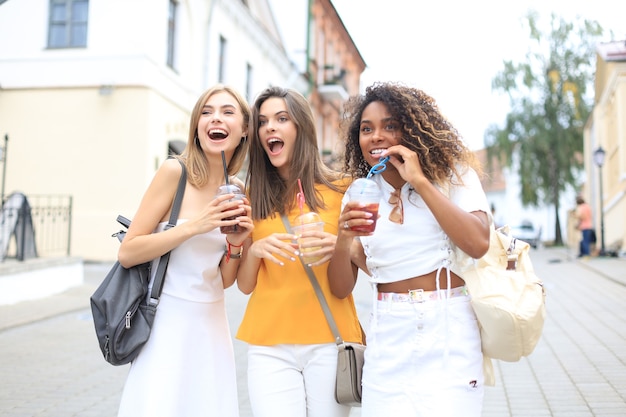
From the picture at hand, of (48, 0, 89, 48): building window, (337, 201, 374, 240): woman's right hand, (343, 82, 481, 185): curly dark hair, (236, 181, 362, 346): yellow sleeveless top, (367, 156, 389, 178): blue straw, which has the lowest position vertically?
(236, 181, 362, 346): yellow sleeveless top

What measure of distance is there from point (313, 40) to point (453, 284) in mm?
28810

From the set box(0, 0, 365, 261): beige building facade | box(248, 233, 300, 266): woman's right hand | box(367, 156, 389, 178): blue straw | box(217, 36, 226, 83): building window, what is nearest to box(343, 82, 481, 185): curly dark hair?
box(367, 156, 389, 178): blue straw

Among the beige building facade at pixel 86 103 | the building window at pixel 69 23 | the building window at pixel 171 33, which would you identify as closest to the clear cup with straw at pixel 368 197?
the beige building facade at pixel 86 103

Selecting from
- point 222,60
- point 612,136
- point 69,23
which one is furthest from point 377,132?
point 612,136

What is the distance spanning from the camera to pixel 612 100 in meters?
22.8

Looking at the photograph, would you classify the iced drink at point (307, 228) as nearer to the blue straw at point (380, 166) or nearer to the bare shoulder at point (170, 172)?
the blue straw at point (380, 166)

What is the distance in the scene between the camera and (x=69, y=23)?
15.0m

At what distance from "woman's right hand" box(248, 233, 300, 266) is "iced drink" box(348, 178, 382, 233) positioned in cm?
37

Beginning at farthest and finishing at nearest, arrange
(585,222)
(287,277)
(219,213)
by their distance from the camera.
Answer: (585,222), (287,277), (219,213)

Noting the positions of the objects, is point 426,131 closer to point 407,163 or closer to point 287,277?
point 407,163

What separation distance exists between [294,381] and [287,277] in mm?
420

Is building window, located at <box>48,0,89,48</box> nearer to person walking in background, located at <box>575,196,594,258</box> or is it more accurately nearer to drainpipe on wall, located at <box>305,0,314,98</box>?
drainpipe on wall, located at <box>305,0,314,98</box>

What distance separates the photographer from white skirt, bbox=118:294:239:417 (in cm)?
244

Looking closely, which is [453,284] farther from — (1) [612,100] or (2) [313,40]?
(2) [313,40]
